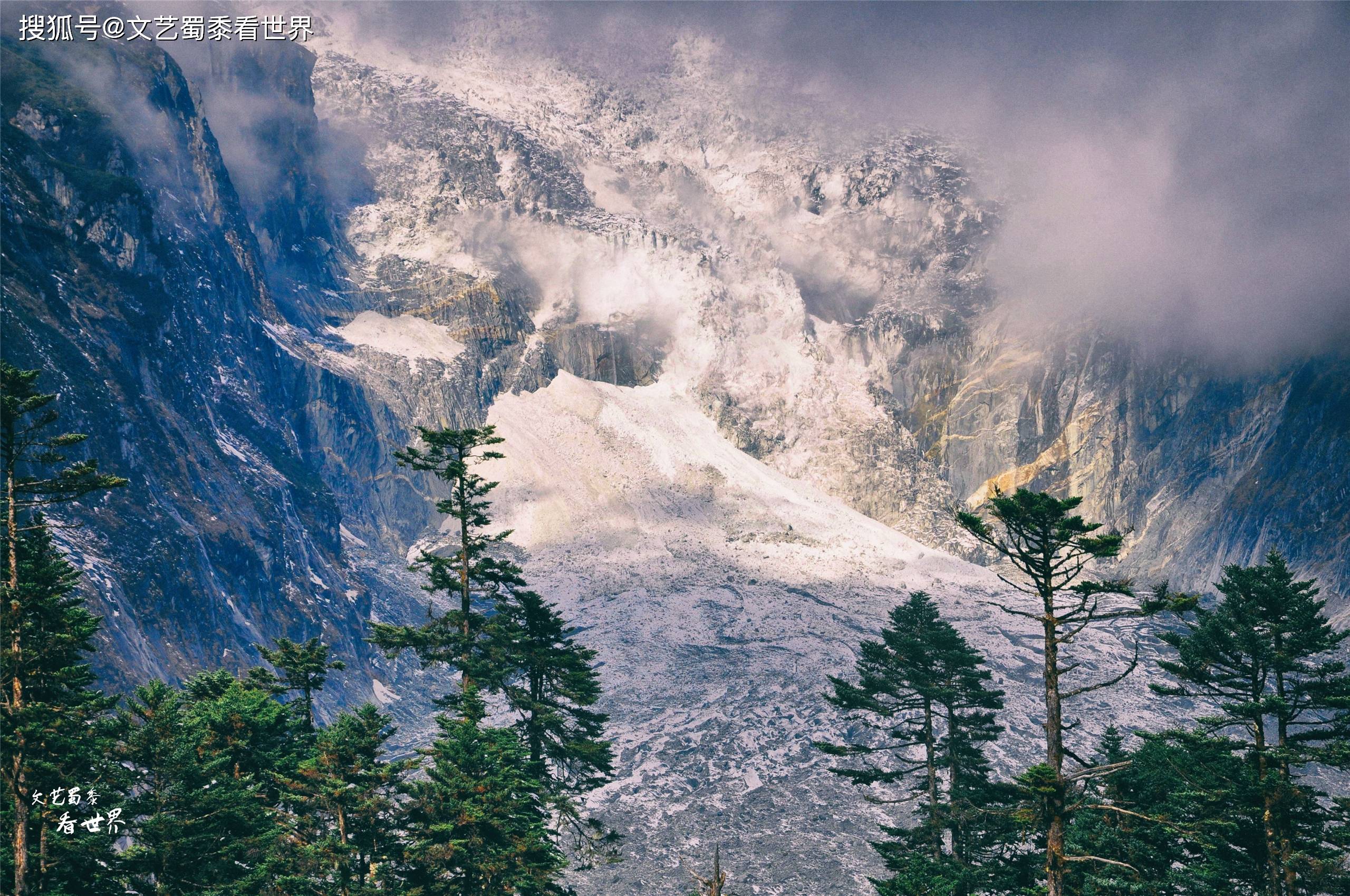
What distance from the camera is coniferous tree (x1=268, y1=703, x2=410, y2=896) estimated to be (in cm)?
3978

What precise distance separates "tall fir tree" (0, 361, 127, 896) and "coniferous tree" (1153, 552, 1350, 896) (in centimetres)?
3275

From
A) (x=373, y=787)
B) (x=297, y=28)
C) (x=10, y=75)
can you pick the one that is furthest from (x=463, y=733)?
(x=10, y=75)

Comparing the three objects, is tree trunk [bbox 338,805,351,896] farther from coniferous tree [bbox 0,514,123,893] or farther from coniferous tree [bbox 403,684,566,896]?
coniferous tree [bbox 0,514,123,893]

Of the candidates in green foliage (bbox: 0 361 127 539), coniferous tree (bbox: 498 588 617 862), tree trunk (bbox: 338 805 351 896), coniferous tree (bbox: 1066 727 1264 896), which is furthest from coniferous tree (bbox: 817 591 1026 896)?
green foliage (bbox: 0 361 127 539)

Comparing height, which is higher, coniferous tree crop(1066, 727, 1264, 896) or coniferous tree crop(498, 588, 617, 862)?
coniferous tree crop(498, 588, 617, 862)

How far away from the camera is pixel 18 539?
3023cm

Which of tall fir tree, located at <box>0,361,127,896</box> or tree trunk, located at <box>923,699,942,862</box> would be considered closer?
tall fir tree, located at <box>0,361,127,896</box>

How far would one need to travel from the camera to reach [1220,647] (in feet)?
135

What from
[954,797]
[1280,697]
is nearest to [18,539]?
[954,797]

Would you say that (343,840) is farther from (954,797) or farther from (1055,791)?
(1055,791)

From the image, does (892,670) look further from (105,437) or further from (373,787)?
(105,437)

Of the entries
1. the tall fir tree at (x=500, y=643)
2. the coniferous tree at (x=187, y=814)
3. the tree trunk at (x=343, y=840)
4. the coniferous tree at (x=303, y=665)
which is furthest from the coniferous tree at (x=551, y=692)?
the coniferous tree at (x=187, y=814)

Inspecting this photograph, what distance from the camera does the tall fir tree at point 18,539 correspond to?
27969mm

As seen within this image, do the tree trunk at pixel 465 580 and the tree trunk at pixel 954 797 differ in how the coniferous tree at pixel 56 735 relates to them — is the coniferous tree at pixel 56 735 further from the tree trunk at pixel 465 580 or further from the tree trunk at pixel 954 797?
the tree trunk at pixel 954 797
